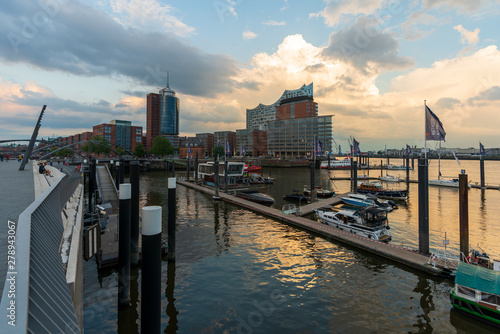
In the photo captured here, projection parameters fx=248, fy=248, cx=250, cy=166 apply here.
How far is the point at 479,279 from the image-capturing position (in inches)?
458

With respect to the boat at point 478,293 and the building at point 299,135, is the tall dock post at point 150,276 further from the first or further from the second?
the building at point 299,135

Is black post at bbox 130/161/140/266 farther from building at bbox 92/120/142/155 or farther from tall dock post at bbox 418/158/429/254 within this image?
building at bbox 92/120/142/155

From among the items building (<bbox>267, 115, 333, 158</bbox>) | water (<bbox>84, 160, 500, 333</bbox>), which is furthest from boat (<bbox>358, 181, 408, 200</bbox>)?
building (<bbox>267, 115, 333, 158</bbox>)

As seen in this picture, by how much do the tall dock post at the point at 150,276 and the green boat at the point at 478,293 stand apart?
45.5 feet

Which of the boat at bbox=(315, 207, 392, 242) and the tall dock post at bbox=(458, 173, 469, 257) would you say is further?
the boat at bbox=(315, 207, 392, 242)

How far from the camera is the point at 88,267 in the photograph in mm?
16203

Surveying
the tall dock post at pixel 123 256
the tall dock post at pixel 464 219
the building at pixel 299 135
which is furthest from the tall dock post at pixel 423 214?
the building at pixel 299 135

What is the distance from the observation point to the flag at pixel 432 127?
22766 millimetres

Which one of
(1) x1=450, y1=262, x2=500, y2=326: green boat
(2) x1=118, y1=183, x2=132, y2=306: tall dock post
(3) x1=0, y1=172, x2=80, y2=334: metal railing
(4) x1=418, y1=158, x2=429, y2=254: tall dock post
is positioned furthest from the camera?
(4) x1=418, y1=158, x2=429, y2=254: tall dock post

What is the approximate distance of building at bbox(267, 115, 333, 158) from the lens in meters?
172

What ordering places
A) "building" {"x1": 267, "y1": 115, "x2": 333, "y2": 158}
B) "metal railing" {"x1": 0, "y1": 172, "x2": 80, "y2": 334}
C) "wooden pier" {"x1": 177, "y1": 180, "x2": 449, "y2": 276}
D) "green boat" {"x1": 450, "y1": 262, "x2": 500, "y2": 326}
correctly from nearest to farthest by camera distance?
"metal railing" {"x1": 0, "y1": 172, "x2": 80, "y2": 334}, "green boat" {"x1": 450, "y1": 262, "x2": 500, "y2": 326}, "wooden pier" {"x1": 177, "y1": 180, "x2": 449, "y2": 276}, "building" {"x1": 267, "y1": 115, "x2": 333, "y2": 158}

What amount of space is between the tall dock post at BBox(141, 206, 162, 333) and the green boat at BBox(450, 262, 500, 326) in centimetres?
1386

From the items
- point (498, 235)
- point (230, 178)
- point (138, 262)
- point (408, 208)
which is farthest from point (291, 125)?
point (138, 262)

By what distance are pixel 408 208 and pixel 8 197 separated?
141 feet
